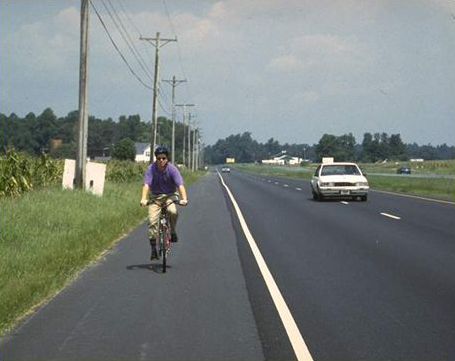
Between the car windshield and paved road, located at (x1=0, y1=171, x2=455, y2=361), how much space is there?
591 inches

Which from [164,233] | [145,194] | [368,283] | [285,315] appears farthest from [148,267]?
[285,315]

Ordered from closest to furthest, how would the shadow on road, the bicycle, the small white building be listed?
the bicycle
the shadow on road
the small white building

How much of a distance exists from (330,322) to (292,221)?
40.6ft

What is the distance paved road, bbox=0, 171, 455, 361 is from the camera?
6.04 m

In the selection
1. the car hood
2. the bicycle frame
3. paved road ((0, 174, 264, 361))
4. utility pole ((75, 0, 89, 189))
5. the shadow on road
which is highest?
utility pole ((75, 0, 89, 189))

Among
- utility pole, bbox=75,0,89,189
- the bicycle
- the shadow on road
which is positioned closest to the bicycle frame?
the bicycle

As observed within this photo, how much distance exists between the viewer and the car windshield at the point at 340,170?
1180 inches

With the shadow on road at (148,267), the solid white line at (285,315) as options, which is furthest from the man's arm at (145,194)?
the solid white line at (285,315)

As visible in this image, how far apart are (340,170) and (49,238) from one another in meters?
20.2

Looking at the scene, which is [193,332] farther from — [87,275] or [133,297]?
[87,275]

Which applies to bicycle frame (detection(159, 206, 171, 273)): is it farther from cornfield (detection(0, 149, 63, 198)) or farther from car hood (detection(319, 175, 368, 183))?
car hood (detection(319, 175, 368, 183))

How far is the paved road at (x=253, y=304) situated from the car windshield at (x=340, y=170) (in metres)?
15.0

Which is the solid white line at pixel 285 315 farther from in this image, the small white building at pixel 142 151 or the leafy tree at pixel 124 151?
the small white building at pixel 142 151

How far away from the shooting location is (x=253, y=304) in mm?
7941
